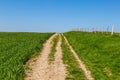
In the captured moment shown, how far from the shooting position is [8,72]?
1597 cm

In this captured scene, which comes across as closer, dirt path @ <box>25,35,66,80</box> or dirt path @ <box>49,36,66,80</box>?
dirt path @ <box>25,35,66,80</box>

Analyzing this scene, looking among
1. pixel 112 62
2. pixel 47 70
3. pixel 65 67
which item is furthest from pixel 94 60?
pixel 47 70

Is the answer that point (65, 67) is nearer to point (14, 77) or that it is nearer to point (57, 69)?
point (57, 69)

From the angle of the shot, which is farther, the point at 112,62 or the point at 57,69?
the point at 112,62

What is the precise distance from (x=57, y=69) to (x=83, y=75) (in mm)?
2491

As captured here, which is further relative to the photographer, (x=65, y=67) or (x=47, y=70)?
(x=65, y=67)

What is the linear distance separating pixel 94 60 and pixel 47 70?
622 centimetres

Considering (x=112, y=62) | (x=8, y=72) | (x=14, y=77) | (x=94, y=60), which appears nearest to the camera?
(x=14, y=77)

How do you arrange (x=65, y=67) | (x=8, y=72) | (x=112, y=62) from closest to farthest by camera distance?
(x=8, y=72) < (x=65, y=67) < (x=112, y=62)

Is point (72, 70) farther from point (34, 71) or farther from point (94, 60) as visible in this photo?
point (94, 60)

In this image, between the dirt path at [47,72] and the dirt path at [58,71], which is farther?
the dirt path at [58,71]

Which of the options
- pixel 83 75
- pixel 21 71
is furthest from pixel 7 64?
pixel 83 75

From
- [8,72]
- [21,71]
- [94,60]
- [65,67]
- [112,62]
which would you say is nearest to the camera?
[8,72]

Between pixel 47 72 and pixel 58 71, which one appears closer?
pixel 47 72
